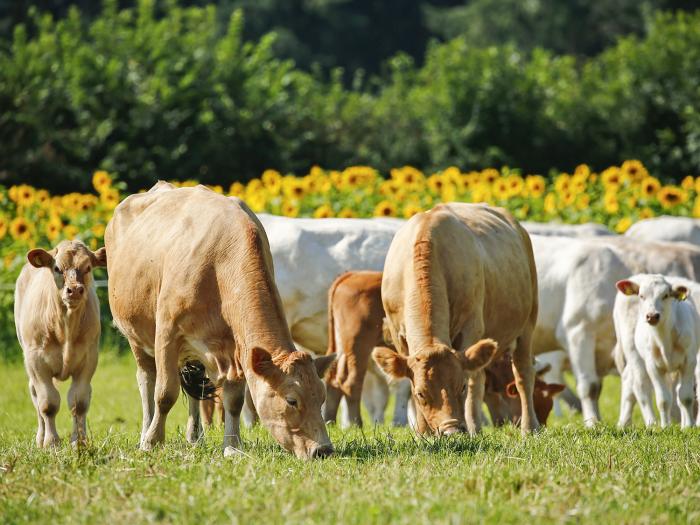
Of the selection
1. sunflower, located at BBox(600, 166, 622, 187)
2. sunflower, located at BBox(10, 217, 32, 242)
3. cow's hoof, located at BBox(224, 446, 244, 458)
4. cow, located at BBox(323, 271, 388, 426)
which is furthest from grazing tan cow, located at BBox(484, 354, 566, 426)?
sunflower, located at BBox(10, 217, 32, 242)

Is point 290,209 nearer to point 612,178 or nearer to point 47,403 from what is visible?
point 612,178

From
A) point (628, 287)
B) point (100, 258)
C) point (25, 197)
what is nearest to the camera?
point (100, 258)

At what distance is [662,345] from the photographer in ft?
40.3

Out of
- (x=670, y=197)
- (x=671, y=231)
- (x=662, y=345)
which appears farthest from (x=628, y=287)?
(x=670, y=197)

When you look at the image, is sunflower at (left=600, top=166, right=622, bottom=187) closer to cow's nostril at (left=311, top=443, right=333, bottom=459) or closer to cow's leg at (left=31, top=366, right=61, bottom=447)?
cow's leg at (left=31, top=366, right=61, bottom=447)

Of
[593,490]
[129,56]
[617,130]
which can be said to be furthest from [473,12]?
[593,490]

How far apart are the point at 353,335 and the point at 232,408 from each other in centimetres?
383

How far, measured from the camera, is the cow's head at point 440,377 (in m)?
9.27

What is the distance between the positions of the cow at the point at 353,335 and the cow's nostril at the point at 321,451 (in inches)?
165

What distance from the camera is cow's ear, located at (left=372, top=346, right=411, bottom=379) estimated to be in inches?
371

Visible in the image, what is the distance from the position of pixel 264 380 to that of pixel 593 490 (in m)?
2.27

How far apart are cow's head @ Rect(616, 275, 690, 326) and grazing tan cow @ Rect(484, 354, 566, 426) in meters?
1.36

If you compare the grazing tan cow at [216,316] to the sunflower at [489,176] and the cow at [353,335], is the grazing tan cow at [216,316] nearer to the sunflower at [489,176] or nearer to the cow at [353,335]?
the cow at [353,335]

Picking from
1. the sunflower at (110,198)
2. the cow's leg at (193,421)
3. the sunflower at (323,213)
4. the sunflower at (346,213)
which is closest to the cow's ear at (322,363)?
the cow's leg at (193,421)
